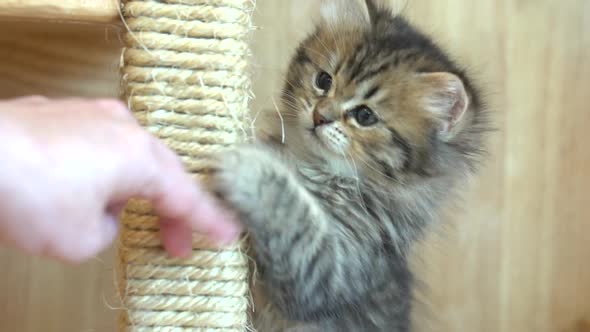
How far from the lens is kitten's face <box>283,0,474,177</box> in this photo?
3.63 ft

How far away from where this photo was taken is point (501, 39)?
5.44ft

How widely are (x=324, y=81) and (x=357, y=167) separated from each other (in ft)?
0.67

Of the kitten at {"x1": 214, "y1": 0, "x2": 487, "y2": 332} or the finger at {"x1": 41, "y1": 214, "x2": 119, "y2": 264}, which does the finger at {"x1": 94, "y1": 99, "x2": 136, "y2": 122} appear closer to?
the finger at {"x1": 41, "y1": 214, "x2": 119, "y2": 264}

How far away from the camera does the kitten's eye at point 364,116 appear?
3.69ft

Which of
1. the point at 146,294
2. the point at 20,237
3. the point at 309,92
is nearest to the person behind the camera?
the point at 20,237

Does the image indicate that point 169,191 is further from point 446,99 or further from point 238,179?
point 446,99

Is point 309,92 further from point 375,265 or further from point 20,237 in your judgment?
point 20,237

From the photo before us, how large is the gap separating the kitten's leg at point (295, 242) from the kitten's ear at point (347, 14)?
410 mm

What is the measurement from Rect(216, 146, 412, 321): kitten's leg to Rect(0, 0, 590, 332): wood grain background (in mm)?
607

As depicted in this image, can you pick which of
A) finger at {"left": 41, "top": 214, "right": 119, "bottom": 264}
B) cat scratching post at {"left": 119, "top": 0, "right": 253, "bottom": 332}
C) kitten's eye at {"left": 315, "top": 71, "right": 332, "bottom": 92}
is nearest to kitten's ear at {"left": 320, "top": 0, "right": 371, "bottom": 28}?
kitten's eye at {"left": 315, "top": 71, "right": 332, "bottom": 92}

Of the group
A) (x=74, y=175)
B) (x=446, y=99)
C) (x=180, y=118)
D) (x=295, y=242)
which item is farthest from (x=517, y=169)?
(x=74, y=175)

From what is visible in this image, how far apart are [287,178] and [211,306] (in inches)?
8.8

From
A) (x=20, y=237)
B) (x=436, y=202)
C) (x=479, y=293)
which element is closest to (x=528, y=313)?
(x=479, y=293)

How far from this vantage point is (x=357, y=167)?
3.64ft
